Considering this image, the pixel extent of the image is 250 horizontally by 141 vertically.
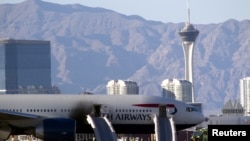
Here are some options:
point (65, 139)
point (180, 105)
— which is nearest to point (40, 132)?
point (65, 139)

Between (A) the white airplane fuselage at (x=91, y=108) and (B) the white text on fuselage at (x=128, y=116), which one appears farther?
(B) the white text on fuselage at (x=128, y=116)

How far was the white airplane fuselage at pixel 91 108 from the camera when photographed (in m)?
108

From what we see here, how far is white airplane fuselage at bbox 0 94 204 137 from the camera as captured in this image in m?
108

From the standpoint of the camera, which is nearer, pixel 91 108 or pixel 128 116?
pixel 91 108

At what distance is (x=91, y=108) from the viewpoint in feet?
351

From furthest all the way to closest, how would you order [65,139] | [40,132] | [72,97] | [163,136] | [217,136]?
[72,97], [163,136], [40,132], [65,139], [217,136]

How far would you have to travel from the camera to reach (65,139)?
287 ft

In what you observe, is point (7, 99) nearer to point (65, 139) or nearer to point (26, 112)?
point (26, 112)

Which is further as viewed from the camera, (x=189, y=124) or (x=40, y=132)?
(x=189, y=124)

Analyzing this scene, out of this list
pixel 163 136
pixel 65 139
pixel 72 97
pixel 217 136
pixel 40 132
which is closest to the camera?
pixel 217 136

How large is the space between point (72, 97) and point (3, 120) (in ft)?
31.9

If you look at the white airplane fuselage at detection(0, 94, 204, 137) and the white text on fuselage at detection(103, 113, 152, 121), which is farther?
the white text on fuselage at detection(103, 113, 152, 121)

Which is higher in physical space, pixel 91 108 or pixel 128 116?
pixel 91 108

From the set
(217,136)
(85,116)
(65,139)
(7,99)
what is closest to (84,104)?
(85,116)
